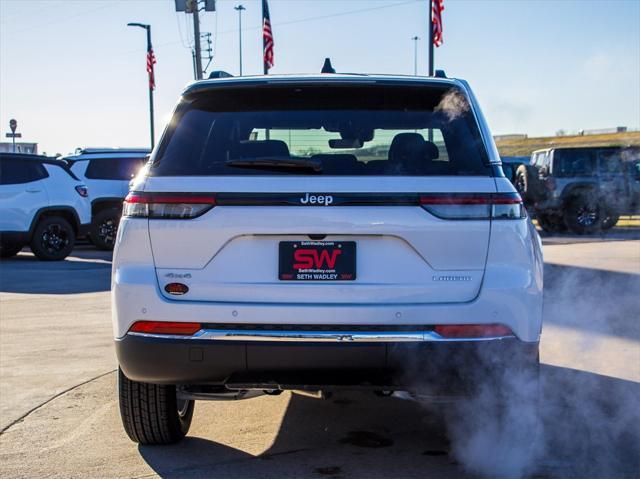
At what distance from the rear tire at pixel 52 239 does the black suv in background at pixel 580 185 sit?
33.8ft

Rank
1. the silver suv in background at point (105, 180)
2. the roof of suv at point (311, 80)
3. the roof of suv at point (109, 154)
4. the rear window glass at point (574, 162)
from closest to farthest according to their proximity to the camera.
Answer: the roof of suv at point (311, 80)
the silver suv in background at point (105, 180)
the roof of suv at point (109, 154)
the rear window glass at point (574, 162)

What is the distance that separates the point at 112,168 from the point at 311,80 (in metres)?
13.5

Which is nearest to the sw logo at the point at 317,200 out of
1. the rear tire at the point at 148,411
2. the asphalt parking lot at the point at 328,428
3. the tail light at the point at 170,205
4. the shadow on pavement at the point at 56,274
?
the tail light at the point at 170,205

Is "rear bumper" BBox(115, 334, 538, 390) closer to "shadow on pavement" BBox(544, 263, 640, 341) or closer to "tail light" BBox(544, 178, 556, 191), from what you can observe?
"shadow on pavement" BBox(544, 263, 640, 341)

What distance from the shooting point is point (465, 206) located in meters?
3.65

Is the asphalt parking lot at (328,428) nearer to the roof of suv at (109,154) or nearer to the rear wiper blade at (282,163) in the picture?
the rear wiper blade at (282,163)

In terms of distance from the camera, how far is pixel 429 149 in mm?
3971

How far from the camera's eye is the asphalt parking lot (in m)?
4.18

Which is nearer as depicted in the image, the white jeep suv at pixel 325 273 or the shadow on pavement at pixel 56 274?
the white jeep suv at pixel 325 273

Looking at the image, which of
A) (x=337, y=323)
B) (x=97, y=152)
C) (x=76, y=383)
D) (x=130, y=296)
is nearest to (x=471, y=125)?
(x=337, y=323)

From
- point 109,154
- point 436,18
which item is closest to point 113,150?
point 109,154

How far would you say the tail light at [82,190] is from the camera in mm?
15304

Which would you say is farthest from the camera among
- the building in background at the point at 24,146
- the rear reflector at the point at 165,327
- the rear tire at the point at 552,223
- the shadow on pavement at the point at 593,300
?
the building in background at the point at 24,146

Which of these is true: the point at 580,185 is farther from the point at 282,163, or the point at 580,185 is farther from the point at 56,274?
the point at 282,163
